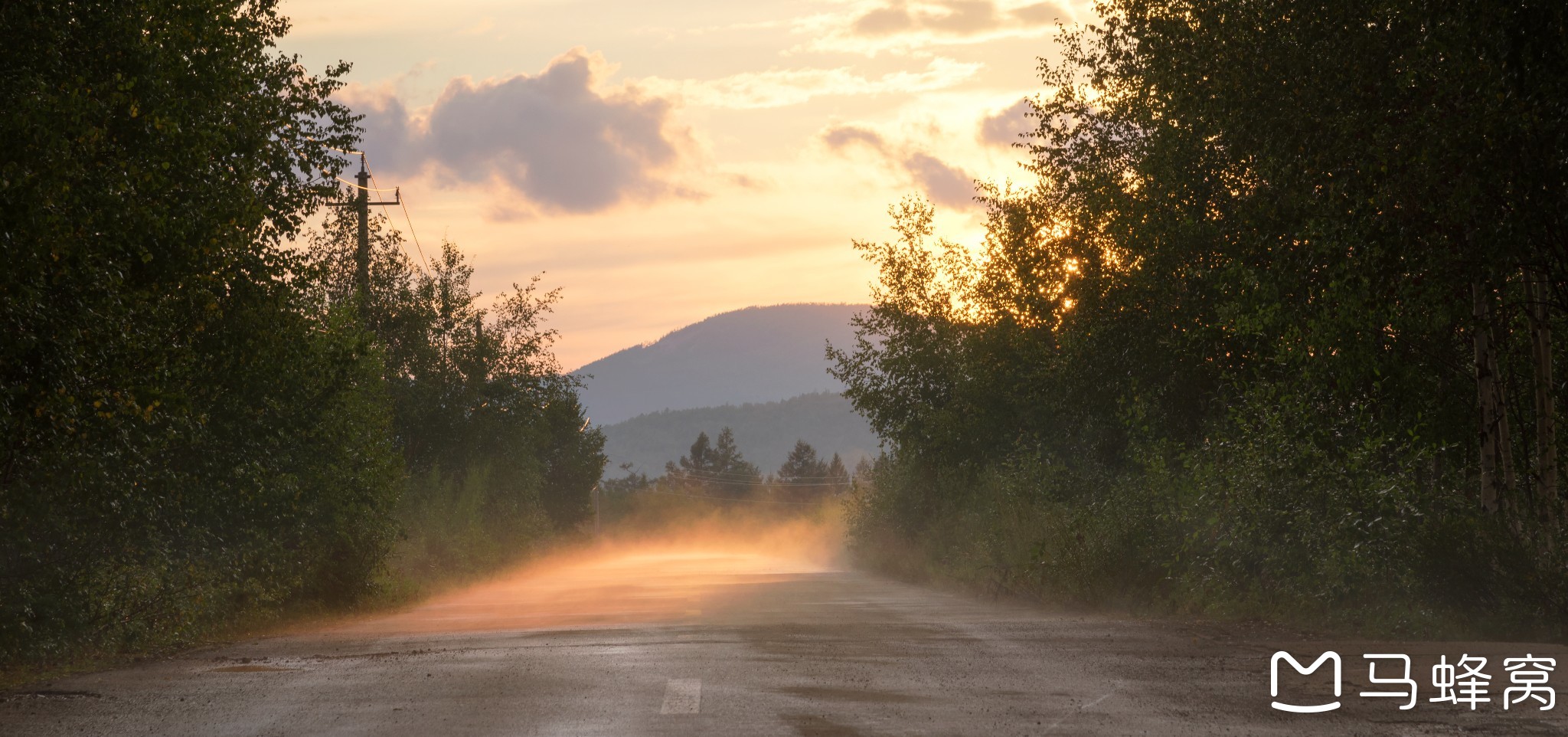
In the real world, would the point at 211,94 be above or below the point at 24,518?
above

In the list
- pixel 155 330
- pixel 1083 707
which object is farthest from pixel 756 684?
pixel 155 330

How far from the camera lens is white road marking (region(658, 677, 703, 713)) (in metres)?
9.66

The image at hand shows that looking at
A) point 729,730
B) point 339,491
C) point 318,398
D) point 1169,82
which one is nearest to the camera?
point 729,730

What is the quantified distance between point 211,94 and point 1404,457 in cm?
1535

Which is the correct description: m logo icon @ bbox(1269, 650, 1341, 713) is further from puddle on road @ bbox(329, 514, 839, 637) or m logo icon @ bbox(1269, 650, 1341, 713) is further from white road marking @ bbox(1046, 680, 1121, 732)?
puddle on road @ bbox(329, 514, 839, 637)

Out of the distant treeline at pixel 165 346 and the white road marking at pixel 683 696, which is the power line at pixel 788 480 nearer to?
the distant treeline at pixel 165 346

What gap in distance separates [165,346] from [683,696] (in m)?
7.57

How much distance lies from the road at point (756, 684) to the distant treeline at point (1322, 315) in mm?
1644

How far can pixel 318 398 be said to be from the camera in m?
20.9

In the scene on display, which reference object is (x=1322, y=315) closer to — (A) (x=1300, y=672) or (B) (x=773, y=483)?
(A) (x=1300, y=672)

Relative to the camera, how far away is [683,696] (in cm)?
1039

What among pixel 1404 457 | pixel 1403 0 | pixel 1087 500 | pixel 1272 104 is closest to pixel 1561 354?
pixel 1404 457

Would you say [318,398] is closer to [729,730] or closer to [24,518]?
[24,518]

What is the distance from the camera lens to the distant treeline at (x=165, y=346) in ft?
39.1
